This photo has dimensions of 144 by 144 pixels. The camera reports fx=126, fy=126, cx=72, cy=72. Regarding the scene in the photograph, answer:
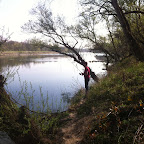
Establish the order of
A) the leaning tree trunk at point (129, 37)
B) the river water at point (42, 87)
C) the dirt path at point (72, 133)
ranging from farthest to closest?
the leaning tree trunk at point (129, 37) < the river water at point (42, 87) < the dirt path at point (72, 133)

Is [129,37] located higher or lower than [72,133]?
higher

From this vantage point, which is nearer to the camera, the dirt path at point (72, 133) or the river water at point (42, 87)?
the dirt path at point (72, 133)

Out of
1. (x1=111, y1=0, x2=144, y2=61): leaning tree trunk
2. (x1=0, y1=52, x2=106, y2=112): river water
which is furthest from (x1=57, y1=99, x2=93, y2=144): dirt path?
(x1=111, y1=0, x2=144, y2=61): leaning tree trunk

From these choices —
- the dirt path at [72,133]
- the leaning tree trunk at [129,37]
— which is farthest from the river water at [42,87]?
the leaning tree trunk at [129,37]

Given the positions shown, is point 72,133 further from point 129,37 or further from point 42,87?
point 42,87

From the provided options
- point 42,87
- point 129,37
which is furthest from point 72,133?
point 42,87

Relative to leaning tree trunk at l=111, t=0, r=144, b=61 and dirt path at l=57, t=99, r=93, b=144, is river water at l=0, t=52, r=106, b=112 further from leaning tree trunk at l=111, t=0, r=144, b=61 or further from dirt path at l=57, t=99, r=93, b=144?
leaning tree trunk at l=111, t=0, r=144, b=61

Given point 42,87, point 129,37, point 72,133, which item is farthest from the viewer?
point 42,87

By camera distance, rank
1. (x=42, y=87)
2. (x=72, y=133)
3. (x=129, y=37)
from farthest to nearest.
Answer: (x=42, y=87), (x=129, y=37), (x=72, y=133)

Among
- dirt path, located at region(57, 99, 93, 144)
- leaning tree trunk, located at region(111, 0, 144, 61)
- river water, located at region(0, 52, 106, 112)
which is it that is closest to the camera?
dirt path, located at region(57, 99, 93, 144)

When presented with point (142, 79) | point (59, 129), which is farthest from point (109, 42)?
point (59, 129)

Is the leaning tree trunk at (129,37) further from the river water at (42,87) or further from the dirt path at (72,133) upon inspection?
the dirt path at (72,133)

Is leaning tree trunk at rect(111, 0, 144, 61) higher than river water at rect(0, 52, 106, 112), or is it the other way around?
leaning tree trunk at rect(111, 0, 144, 61)

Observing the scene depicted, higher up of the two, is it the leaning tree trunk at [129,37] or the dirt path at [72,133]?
the leaning tree trunk at [129,37]
